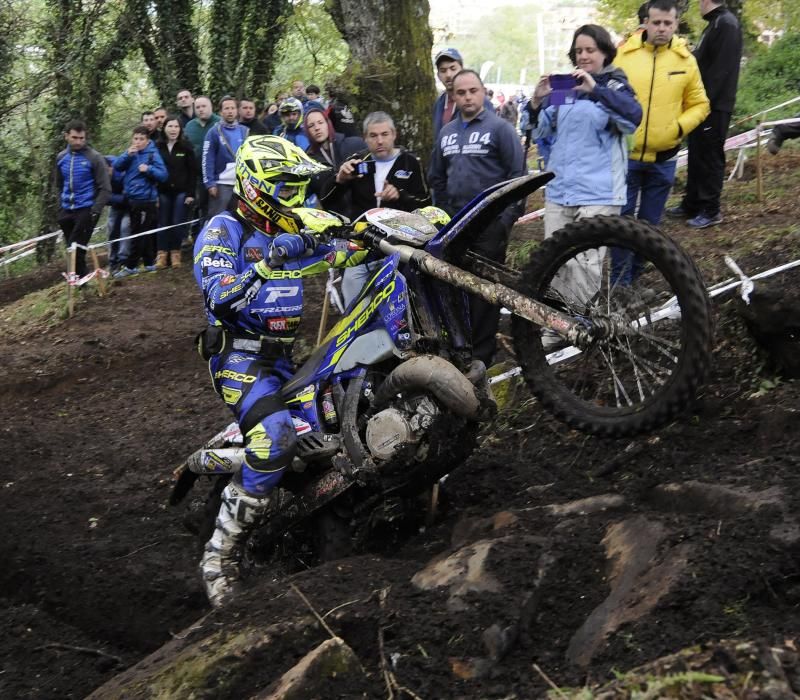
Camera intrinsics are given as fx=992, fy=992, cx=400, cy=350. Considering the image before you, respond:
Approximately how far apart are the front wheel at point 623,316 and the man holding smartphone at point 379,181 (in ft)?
8.32

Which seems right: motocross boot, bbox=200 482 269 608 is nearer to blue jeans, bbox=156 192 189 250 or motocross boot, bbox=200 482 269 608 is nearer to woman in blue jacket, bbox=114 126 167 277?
woman in blue jacket, bbox=114 126 167 277

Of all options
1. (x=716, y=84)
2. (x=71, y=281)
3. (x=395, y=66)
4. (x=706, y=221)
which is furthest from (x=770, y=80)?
(x=71, y=281)

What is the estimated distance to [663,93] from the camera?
705 centimetres

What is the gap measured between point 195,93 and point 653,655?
18.5m

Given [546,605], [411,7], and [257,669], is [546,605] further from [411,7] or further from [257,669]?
[411,7]

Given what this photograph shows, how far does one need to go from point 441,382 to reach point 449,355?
395mm

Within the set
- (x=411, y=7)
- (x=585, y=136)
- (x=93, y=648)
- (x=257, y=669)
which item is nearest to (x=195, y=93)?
(x=411, y=7)

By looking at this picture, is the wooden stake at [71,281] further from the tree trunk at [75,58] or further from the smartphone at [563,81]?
the smartphone at [563,81]

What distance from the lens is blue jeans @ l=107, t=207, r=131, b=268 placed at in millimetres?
13914

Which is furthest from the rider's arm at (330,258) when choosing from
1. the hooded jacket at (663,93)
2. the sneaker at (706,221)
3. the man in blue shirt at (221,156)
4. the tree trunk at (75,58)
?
the tree trunk at (75,58)

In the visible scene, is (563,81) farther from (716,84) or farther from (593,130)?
(716,84)

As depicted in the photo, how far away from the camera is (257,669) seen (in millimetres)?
3559

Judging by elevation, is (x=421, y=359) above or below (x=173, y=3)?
below

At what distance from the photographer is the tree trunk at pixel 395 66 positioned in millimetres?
9641
